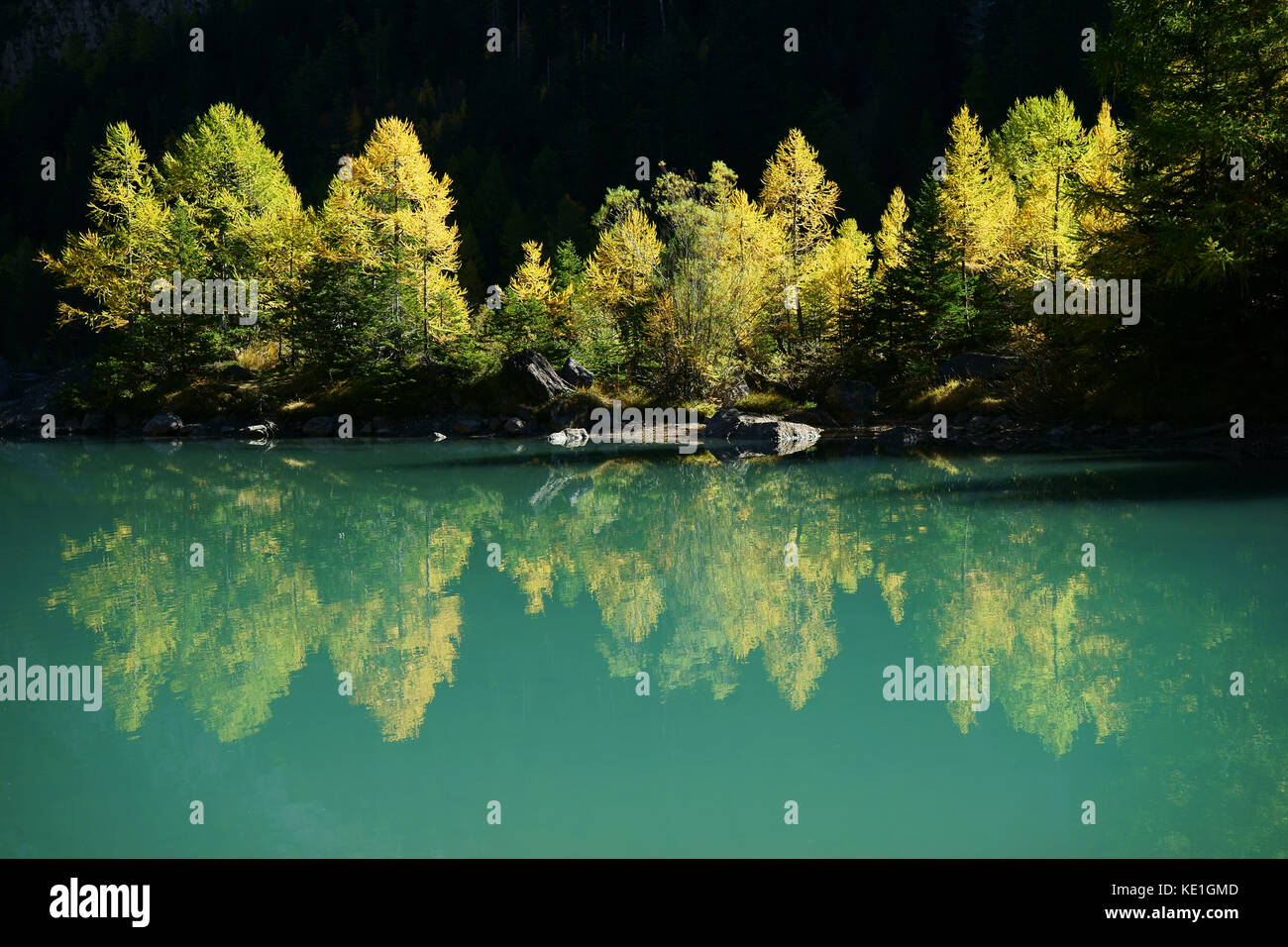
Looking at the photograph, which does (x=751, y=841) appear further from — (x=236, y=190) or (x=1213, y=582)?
(x=236, y=190)

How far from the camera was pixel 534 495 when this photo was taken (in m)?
17.9

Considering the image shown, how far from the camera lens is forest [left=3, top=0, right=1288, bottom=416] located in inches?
784

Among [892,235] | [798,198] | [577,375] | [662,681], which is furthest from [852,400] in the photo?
[662,681]

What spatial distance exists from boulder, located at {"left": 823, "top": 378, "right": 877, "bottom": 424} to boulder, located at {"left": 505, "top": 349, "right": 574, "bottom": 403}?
885 centimetres

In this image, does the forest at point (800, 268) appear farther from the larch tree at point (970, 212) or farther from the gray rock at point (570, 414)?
the gray rock at point (570, 414)

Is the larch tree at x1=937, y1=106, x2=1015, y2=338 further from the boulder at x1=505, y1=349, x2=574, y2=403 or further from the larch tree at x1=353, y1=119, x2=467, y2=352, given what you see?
the larch tree at x1=353, y1=119, x2=467, y2=352

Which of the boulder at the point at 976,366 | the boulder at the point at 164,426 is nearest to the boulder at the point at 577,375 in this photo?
the boulder at the point at 976,366

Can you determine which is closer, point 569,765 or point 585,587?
point 569,765

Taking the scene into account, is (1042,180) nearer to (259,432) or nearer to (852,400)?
(852,400)

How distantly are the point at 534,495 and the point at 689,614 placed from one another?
30.2 ft

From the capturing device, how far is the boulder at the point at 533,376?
33469 millimetres

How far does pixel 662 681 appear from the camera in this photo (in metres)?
7.13

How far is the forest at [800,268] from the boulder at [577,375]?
0.70m
